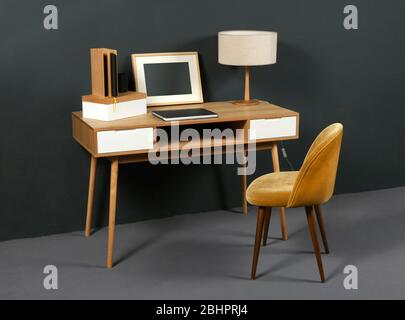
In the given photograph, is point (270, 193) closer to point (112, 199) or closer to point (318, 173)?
point (318, 173)

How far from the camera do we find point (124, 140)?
2.94m

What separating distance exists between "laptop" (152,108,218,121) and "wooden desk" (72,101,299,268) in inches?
0.8

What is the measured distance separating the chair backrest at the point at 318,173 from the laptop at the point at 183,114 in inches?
24.3

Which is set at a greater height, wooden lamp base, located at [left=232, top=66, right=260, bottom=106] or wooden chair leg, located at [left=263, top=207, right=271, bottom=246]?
wooden lamp base, located at [left=232, top=66, right=260, bottom=106]

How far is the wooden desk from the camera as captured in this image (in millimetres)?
2922

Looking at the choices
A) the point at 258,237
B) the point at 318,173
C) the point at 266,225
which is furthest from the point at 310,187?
the point at 266,225

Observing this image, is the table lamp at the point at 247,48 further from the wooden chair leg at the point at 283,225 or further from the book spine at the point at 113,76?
the wooden chair leg at the point at 283,225

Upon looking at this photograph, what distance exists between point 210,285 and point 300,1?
1.85 meters

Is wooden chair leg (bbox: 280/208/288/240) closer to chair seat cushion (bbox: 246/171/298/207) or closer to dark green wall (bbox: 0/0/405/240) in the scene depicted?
chair seat cushion (bbox: 246/171/298/207)

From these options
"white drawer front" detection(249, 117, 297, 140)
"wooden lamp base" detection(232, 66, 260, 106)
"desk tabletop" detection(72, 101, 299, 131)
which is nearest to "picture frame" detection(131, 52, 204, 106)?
"desk tabletop" detection(72, 101, 299, 131)

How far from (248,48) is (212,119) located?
452mm

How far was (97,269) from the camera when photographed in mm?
3020

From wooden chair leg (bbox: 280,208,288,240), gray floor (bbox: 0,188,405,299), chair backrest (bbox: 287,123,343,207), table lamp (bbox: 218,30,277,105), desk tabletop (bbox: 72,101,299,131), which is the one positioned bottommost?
gray floor (bbox: 0,188,405,299)

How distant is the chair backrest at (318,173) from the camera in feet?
8.81
